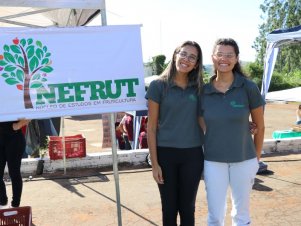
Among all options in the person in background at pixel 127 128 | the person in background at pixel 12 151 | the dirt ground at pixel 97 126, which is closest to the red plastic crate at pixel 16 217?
the person in background at pixel 12 151

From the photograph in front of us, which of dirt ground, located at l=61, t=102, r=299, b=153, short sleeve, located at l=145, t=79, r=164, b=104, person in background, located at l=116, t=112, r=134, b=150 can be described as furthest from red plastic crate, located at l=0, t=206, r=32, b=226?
dirt ground, located at l=61, t=102, r=299, b=153

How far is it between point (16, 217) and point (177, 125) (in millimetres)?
1706

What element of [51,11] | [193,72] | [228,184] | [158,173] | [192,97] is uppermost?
[51,11]

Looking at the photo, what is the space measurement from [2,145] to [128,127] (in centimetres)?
401

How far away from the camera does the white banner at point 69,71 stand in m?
3.43

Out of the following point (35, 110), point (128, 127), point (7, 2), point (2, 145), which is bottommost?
point (128, 127)

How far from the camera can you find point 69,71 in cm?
352

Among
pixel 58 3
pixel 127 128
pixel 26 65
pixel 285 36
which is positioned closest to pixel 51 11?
pixel 127 128

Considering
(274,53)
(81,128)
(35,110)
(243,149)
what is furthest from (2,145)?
(81,128)

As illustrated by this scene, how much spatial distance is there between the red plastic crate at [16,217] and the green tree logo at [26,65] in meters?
0.94

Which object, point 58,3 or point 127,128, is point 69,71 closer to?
point 58,3

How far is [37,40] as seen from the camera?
3447mm

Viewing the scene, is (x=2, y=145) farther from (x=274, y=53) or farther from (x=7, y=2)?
(x=274, y=53)

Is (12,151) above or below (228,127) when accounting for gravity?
below
